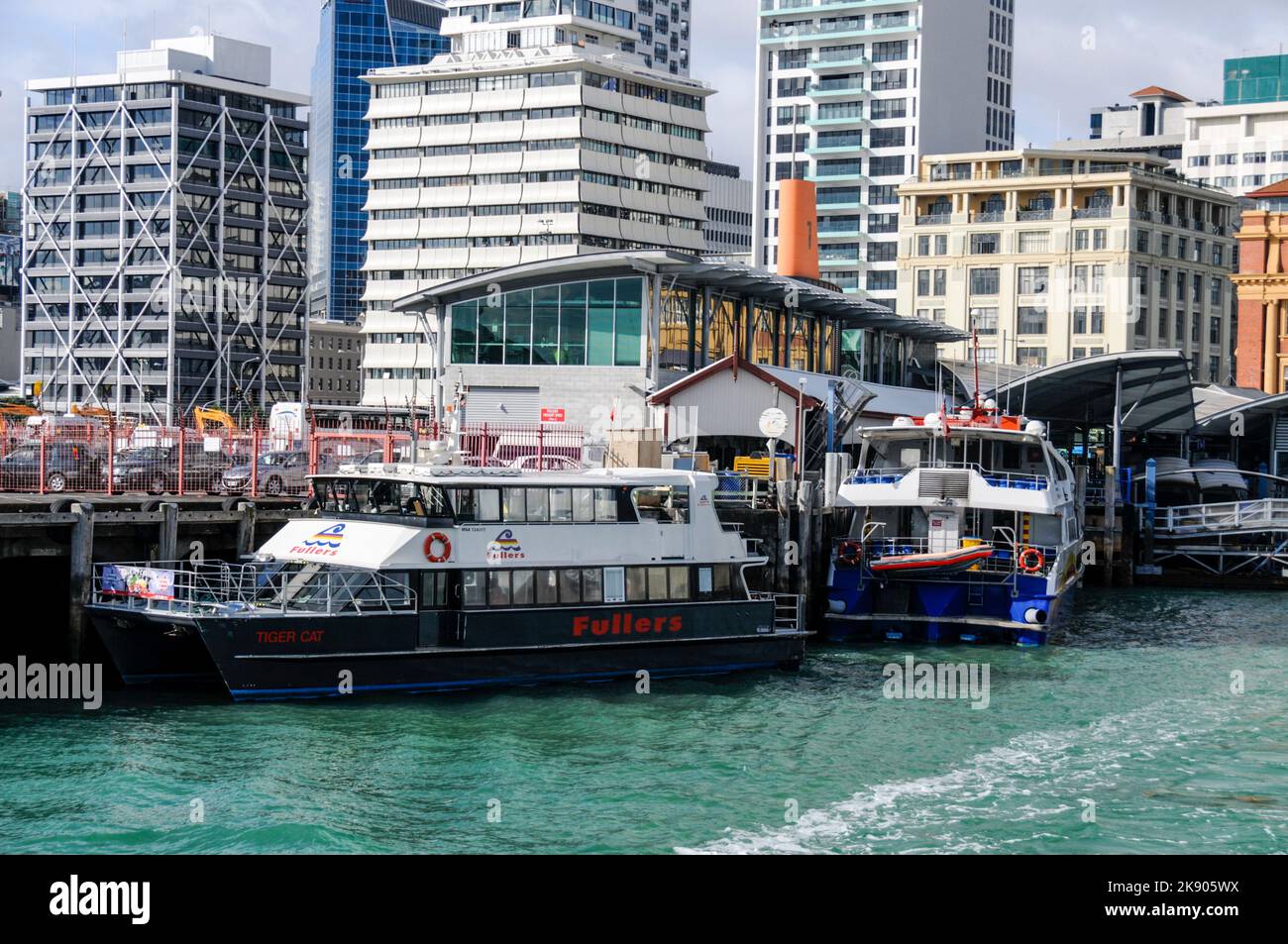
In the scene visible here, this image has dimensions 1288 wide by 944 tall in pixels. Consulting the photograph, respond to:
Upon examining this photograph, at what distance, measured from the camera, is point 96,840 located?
20656mm

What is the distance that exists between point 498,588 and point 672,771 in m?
7.87

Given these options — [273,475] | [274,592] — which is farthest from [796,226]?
[274,592]

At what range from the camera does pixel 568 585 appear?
3247 centimetres

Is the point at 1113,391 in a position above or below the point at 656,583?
above

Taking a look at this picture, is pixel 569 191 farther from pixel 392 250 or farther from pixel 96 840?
pixel 96 840

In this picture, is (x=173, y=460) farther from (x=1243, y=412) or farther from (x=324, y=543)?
(x=1243, y=412)

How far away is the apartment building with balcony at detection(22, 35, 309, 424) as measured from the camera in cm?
14262

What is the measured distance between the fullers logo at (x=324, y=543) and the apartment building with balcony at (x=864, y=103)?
96.9m

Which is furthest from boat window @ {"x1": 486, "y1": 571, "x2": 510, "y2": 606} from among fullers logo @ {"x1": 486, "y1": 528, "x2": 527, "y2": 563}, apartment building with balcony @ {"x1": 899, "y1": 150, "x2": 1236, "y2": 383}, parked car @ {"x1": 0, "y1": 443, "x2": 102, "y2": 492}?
apartment building with balcony @ {"x1": 899, "y1": 150, "x2": 1236, "y2": 383}

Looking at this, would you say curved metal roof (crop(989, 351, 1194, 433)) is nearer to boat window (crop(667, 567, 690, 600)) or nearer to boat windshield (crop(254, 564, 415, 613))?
boat window (crop(667, 567, 690, 600))

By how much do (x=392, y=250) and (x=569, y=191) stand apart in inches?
648

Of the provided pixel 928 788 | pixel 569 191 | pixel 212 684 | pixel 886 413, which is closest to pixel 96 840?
pixel 212 684

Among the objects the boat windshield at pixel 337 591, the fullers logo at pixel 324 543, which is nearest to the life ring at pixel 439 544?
the boat windshield at pixel 337 591
